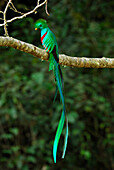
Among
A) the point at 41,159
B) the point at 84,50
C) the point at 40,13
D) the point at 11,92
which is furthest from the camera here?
the point at 40,13

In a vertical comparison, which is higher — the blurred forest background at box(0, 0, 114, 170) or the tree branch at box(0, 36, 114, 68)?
the tree branch at box(0, 36, 114, 68)

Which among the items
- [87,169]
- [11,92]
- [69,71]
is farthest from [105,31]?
[87,169]

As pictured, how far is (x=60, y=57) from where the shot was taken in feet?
4.21

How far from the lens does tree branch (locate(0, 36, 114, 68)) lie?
1155 mm

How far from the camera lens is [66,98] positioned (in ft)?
9.37

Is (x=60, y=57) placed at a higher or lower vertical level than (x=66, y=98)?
higher

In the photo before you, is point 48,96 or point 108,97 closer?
point 48,96

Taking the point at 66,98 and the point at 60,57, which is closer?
the point at 60,57

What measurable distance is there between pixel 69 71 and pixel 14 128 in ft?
2.68

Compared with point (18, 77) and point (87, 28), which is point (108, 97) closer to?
point (87, 28)

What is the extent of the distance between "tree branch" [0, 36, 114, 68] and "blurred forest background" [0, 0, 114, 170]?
1365 mm

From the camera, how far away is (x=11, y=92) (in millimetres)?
2723

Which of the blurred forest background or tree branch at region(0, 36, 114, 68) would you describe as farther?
the blurred forest background

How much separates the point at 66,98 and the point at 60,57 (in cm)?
160
